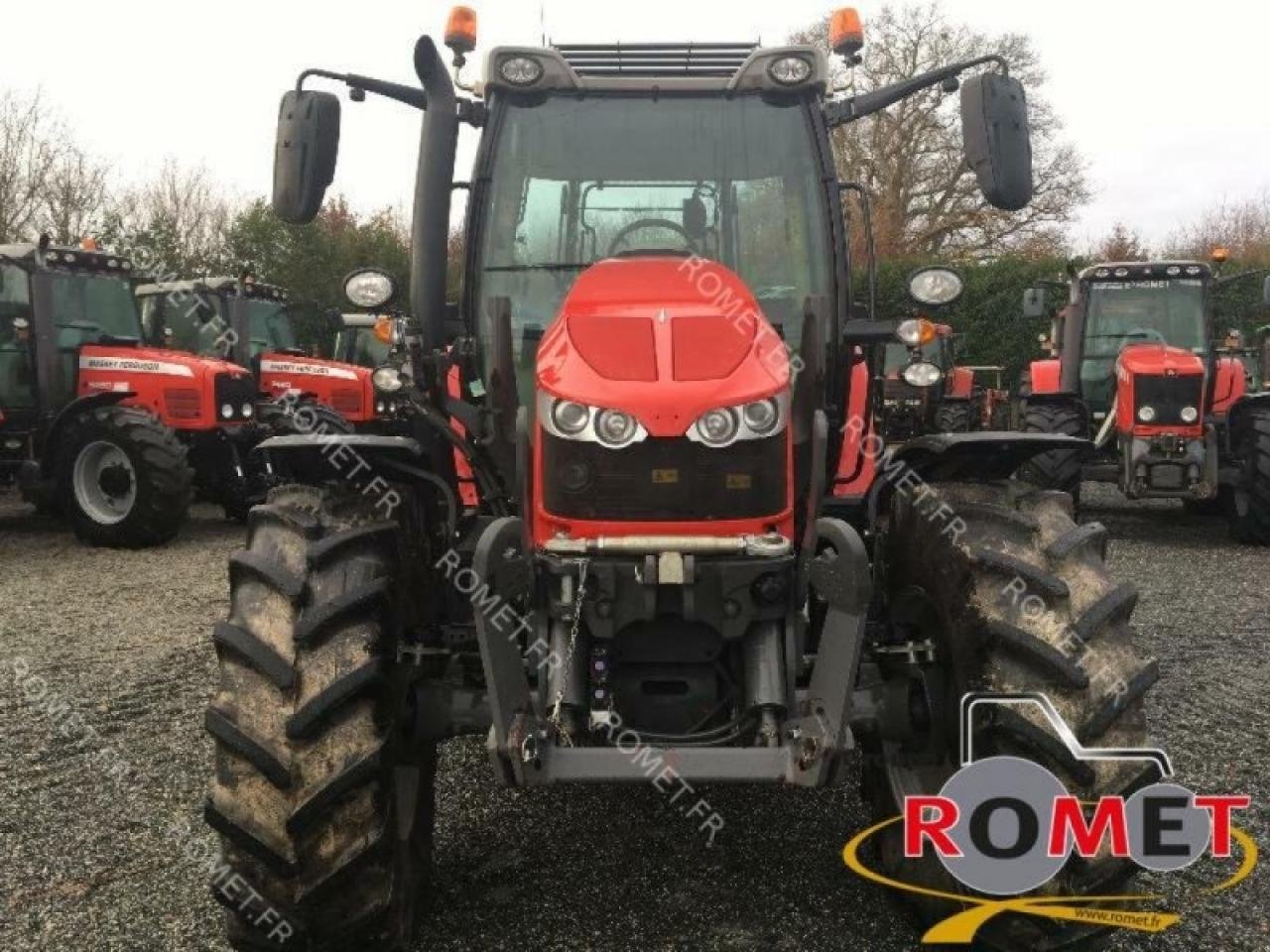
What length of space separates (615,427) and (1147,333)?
10.0 metres

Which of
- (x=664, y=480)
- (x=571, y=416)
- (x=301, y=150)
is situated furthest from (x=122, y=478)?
(x=664, y=480)

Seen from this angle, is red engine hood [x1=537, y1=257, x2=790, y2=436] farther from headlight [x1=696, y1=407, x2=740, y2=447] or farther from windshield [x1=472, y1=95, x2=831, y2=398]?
windshield [x1=472, y1=95, x2=831, y2=398]

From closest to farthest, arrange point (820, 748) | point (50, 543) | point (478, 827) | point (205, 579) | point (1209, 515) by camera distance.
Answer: point (820, 748) → point (478, 827) → point (205, 579) → point (50, 543) → point (1209, 515)

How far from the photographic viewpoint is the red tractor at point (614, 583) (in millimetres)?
2547

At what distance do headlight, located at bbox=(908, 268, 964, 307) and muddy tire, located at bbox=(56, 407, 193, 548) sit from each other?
7.36 m

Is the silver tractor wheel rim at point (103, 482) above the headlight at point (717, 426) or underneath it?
underneath

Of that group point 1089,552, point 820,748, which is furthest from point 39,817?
point 1089,552

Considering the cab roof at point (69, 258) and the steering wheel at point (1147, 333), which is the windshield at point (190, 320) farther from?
the steering wheel at point (1147, 333)

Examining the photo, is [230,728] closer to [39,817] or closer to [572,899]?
[572,899]

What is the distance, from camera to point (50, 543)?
1027 centimetres

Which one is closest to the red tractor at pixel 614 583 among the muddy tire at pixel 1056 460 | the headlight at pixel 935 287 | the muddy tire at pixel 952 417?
the headlight at pixel 935 287

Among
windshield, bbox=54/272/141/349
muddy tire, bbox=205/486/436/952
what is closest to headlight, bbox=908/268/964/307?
muddy tire, bbox=205/486/436/952

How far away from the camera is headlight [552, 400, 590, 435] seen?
2666 millimetres

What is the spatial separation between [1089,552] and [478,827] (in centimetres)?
198
